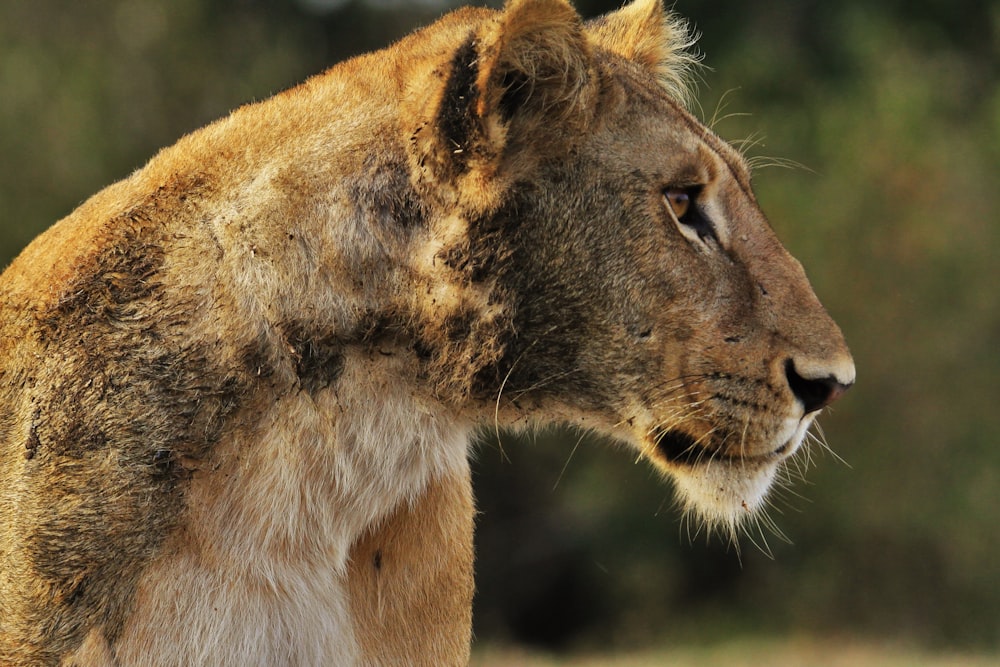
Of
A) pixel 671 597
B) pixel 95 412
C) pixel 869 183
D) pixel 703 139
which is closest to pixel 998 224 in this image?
pixel 869 183

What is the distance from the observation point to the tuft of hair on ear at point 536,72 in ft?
11.0

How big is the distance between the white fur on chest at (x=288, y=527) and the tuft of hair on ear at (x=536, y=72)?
75 centimetres

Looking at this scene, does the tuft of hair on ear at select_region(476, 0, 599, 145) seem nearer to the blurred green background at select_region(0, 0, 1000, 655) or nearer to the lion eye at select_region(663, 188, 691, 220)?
the lion eye at select_region(663, 188, 691, 220)

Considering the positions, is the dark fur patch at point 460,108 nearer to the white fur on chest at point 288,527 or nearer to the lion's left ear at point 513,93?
the lion's left ear at point 513,93

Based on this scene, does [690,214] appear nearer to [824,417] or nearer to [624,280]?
[624,280]

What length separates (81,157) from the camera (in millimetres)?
14938

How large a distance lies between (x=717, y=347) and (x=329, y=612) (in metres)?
1.21

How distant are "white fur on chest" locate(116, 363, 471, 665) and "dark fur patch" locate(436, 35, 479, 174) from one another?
0.60m

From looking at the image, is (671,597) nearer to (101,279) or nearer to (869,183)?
(869,183)

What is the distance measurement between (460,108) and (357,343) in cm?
64

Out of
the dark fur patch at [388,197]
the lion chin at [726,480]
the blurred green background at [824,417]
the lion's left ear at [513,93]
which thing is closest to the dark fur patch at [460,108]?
the lion's left ear at [513,93]

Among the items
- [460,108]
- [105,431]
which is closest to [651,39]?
[460,108]

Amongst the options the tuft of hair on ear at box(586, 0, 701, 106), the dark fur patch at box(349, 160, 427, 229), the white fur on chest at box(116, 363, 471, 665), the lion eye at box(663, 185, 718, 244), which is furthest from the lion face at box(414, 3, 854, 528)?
the tuft of hair on ear at box(586, 0, 701, 106)

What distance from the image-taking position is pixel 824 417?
614 inches
